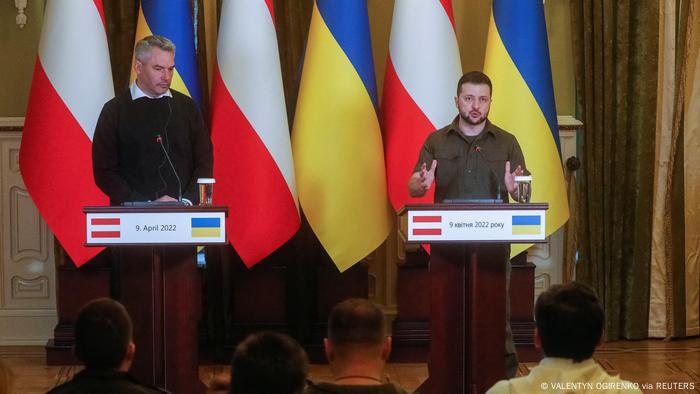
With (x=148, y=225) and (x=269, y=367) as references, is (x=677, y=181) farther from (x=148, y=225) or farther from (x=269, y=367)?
(x=269, y=367)

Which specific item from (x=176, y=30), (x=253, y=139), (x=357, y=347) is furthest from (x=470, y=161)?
(x=357, y=347)

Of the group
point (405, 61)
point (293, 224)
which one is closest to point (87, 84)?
point (293, 224)

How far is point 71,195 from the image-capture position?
6.11 m

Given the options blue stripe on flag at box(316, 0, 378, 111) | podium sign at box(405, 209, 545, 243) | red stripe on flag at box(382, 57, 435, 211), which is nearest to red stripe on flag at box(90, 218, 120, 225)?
podium sign at box(405, 209, 545, 243)

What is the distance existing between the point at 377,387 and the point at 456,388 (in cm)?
220

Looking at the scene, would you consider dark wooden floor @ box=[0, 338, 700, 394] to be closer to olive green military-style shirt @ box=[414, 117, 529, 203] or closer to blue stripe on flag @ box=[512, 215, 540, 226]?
olive green military-style shirt @ box=[414, 117, 529, 203]

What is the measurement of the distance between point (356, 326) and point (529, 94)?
3.90m

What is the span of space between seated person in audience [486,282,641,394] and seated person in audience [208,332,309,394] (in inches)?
22.3

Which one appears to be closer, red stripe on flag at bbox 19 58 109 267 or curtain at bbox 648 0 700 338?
red stripe on flag at bbox 19 58 109 267

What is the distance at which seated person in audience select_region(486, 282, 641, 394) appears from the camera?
2.69 metres

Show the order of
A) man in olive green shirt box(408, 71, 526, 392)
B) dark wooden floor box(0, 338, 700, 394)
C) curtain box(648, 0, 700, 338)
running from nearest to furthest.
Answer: man in olive green shirt box(408, 71, 526, 392) → dark wooden floor box(0, 338, 700, 394) → curtain box(648, 0, 700, 338)

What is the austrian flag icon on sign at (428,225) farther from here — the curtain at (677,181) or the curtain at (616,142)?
the curtain at (677,181)

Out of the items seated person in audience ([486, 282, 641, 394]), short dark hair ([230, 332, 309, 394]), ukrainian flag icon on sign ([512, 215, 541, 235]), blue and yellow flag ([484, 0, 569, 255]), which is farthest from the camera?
blue and yellow flag ([484, 0, 569, 255])

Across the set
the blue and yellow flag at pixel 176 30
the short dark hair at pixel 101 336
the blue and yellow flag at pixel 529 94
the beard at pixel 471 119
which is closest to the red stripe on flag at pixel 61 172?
the blue and yellow flag at pixel 176 30
